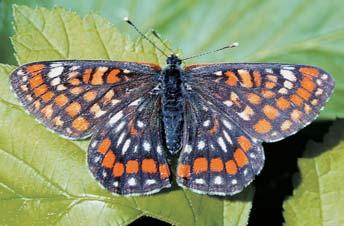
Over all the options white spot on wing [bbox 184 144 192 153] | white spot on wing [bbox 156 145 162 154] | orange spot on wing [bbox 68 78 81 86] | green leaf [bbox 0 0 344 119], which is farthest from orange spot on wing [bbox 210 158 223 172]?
green leaf [bbox 0 0 344 119]

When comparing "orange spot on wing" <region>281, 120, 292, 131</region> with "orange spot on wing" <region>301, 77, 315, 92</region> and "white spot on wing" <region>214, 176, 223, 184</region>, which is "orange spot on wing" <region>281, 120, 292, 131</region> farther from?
"white spot on wing" <region>214, 176, 223, 184</region>

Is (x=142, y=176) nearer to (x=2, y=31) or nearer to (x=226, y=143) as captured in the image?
(x=226, y=143)

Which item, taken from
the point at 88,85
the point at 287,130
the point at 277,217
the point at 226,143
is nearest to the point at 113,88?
the point at 88,85

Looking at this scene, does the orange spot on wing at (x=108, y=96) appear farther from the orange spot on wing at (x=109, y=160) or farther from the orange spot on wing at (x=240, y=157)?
the orange spot on wing at (x=240, y=157)

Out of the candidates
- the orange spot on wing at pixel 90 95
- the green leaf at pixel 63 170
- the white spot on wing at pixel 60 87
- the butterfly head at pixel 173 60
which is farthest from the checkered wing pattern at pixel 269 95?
the white spot on wing at pixel 60 87

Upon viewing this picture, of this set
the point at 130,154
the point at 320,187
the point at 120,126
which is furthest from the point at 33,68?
the point at 320,187

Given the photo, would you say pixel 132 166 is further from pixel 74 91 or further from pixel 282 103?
pixel 282 103
